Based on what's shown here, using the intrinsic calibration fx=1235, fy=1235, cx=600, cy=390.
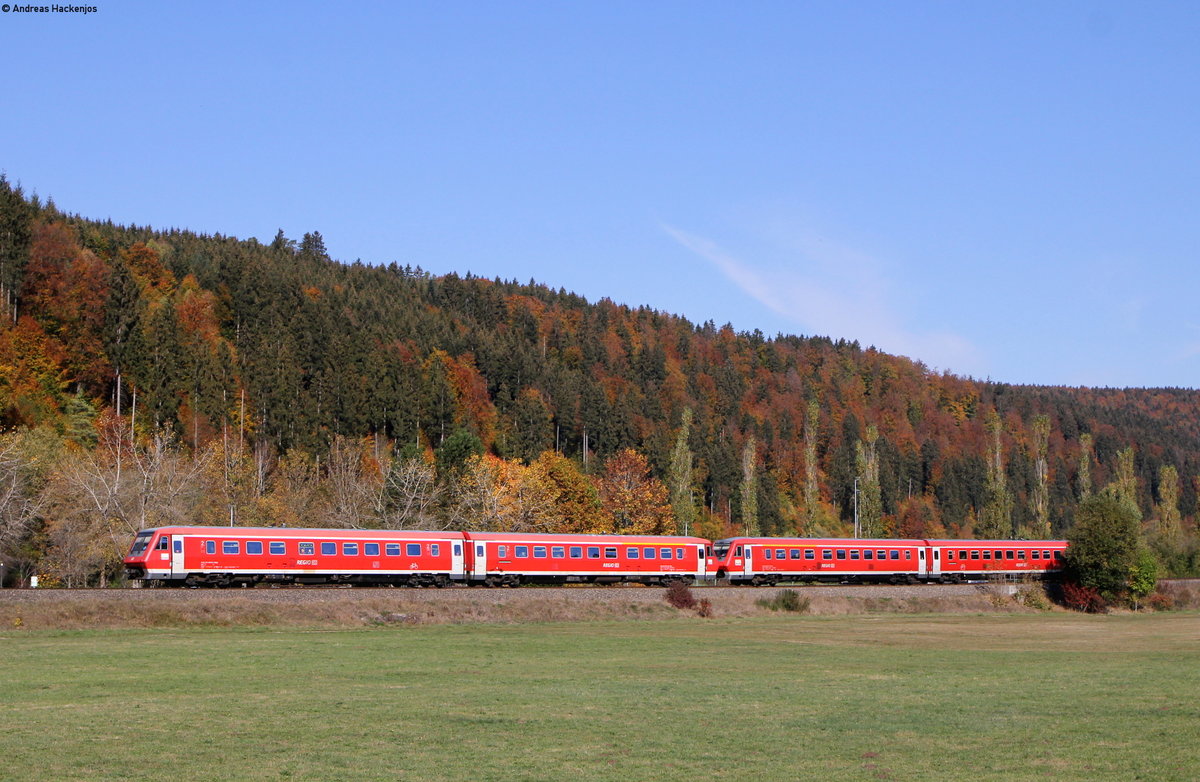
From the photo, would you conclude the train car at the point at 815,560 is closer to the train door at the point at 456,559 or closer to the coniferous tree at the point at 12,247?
the train door at the point at 456,559

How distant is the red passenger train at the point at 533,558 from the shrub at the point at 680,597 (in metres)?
6.20

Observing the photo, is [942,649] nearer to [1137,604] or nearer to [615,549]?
[615,549]

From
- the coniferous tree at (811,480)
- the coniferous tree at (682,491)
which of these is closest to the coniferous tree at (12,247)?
the coniferous tree at (682,491)

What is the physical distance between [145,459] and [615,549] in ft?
109

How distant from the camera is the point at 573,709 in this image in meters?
23.6

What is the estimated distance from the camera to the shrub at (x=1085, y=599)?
70125mm

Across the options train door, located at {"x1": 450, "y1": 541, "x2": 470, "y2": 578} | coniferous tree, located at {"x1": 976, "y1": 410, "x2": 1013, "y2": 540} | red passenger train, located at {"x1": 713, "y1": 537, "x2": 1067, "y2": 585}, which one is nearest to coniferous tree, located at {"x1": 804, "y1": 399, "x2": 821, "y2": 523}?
coniferous tree, located at {"x1": 976, "y1": 410, "x2": 1013, "y2": 540}

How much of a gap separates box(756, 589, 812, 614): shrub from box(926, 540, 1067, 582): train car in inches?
688

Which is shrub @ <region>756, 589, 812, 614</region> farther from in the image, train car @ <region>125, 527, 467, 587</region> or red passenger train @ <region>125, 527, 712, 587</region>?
train car @ <region>125, 527, 467, 587</region>

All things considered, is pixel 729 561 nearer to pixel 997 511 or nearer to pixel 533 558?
pixel 533 558

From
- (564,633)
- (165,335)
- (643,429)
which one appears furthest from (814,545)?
(643,429)

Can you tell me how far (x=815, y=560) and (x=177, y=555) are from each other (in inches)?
1370

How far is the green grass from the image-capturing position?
17484 millimetres

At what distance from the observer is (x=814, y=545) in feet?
224
